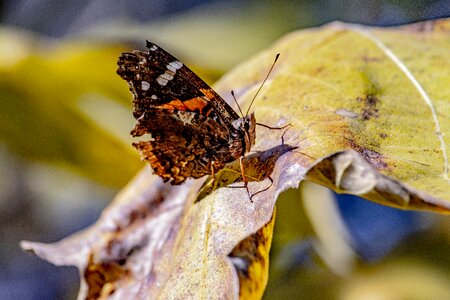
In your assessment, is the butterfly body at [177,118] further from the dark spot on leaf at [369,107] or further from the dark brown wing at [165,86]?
the dark spot on leaf at [369,107]

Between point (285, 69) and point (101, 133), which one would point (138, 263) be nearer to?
point (285, 69)

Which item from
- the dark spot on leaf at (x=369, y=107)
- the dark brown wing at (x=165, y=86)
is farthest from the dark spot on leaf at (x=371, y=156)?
the dark brown wing at (x=165, y=86)

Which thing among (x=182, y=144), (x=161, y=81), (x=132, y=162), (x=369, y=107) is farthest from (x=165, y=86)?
(x=132, y=162)

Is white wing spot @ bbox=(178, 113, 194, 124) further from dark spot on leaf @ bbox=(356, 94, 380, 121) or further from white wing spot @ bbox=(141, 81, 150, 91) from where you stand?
dark spot on leaf @ bbox=(356, 94, 380, 121)

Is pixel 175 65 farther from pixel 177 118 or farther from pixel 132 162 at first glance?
pixel 132 162

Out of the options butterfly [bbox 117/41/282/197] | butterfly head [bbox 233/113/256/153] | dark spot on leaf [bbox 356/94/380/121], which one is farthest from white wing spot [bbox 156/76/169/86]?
dark spot on leaf [bbox 356/94/380/121]

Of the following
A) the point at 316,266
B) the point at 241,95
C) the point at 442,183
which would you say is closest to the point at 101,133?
the point at 241,95
